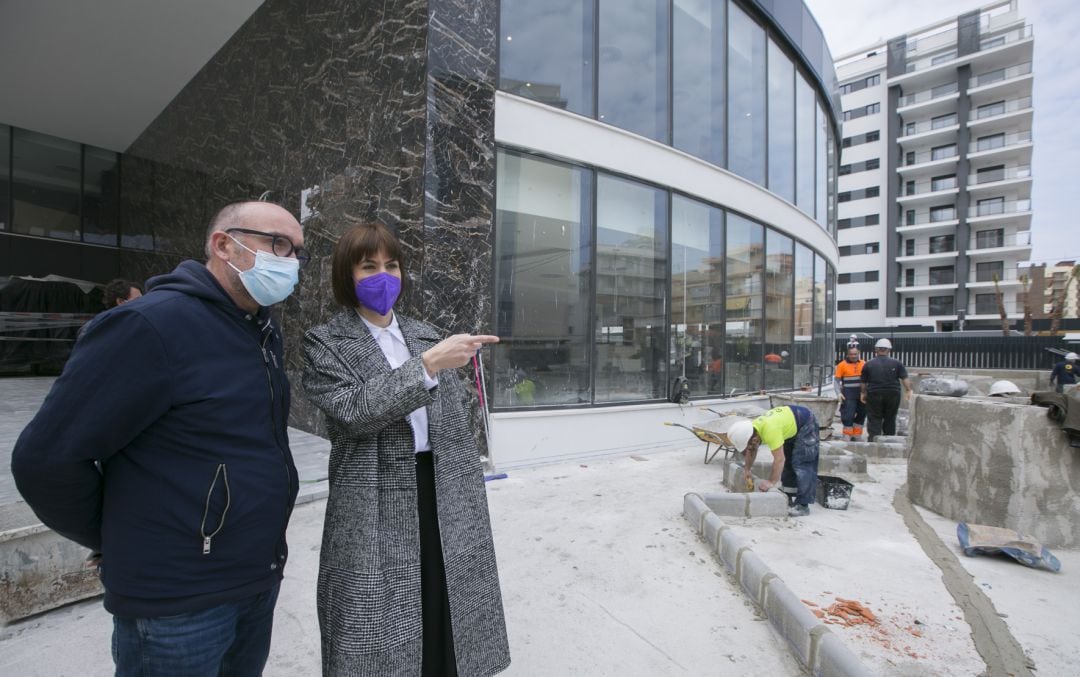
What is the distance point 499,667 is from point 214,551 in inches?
42.8

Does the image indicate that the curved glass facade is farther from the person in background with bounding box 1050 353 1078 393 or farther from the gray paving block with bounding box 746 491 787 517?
the person in background with bounding box 1050 353 1078 393

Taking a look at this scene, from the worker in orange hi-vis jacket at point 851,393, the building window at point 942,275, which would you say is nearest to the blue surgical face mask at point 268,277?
the worker in orange hi-vis jacket at point 851,393

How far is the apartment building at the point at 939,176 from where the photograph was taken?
37.6 m

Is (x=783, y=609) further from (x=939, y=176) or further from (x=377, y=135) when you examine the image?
(x=939, y=176)

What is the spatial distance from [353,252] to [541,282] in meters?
5.13

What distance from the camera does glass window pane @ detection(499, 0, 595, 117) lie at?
21.7 ft

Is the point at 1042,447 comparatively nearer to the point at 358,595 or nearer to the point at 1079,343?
the point at 358,595

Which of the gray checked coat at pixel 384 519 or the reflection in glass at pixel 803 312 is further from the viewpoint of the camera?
the reflection in glass at pixel 803 312

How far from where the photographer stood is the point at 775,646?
2.78m

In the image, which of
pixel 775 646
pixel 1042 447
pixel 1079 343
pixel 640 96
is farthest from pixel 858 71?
pixel 775 646

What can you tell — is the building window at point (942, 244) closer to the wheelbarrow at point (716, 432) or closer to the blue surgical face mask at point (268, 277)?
the wheelbarrow at point (716, 432)

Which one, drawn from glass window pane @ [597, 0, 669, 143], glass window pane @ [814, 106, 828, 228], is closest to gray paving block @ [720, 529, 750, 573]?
glass window pane @ [597, 0, 669, 143]

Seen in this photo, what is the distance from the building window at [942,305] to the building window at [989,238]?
4610mm

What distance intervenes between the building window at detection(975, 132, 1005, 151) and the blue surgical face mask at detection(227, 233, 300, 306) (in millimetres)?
52551
